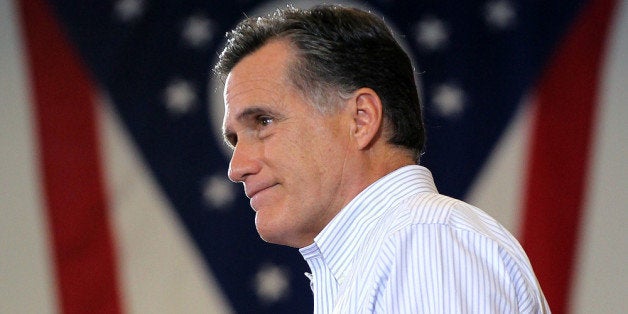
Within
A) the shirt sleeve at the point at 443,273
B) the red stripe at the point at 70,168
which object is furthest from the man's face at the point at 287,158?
the red stripe at the point at 70,168

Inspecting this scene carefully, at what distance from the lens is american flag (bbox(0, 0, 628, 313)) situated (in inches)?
101

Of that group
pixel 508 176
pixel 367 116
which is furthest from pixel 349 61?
pixel 508 176

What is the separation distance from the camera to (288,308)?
8.92 feet

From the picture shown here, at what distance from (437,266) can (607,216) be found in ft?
5.31

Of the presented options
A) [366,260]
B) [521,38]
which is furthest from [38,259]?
[366,260]

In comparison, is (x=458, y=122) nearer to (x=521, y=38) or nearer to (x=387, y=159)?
(x=521, y=38)

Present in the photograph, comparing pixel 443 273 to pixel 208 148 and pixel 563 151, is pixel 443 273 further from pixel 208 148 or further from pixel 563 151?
pixel 208 148

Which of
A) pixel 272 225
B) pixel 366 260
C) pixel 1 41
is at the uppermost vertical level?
pixel 1 41

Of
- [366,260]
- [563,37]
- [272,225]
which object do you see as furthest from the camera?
[563,37]

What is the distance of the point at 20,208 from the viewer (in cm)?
279

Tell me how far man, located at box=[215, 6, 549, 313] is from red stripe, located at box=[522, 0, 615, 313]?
45.9 inches

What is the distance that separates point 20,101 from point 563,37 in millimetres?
1546

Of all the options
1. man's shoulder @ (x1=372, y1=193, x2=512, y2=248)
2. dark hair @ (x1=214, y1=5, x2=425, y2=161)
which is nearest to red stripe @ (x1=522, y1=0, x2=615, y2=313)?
dark hair @ (x1=214, y1=5, x2=425, y2=161)

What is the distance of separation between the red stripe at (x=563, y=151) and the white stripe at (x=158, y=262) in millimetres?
891
